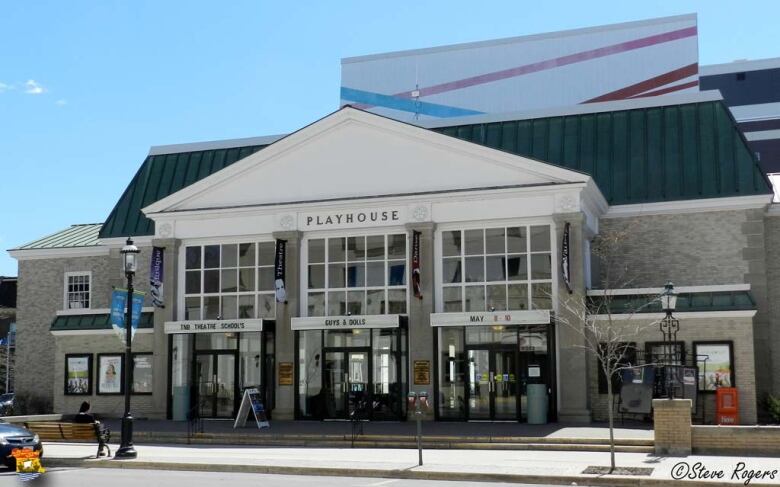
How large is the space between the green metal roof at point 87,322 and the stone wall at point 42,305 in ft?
10.8

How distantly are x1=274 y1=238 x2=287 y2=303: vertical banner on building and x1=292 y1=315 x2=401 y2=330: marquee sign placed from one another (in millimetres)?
923

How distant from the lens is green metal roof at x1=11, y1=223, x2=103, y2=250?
4162 centimetres

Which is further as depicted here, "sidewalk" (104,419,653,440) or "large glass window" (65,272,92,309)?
"large glass window" (65,272,92,309)

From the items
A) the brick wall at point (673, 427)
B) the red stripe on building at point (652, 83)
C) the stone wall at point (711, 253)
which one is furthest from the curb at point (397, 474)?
the red stripe on building at point (652, 83)

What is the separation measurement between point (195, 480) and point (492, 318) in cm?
1271

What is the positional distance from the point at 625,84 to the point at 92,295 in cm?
4325

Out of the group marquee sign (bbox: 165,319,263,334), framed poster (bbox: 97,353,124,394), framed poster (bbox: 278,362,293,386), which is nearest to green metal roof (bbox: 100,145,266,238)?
framed poster (bbox: 97,353,124,394)

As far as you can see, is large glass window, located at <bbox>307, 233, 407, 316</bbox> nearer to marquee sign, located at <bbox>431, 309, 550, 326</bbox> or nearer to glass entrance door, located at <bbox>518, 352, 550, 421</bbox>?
marquee sign, located at <bbox>431, 309, 550, 326</bbox>

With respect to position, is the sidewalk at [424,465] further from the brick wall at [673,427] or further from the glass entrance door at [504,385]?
the glass entrance door at [504,385]

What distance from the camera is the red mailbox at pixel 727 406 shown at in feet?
88.0

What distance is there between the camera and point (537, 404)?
2869 centimetres

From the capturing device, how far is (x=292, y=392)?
31578mm

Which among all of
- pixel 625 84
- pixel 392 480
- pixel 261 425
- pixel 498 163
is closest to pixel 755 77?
pixel 625 84

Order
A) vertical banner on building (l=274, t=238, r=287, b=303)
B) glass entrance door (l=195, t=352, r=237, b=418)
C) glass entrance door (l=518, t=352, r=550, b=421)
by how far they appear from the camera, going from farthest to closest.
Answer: glass entrance door (l=195, t=352, r=237, b=418) < vertical banner on building (l=274, t=238, r=287, b=303) < glass entrance door (l=518, t=352, r=550, b=421)
